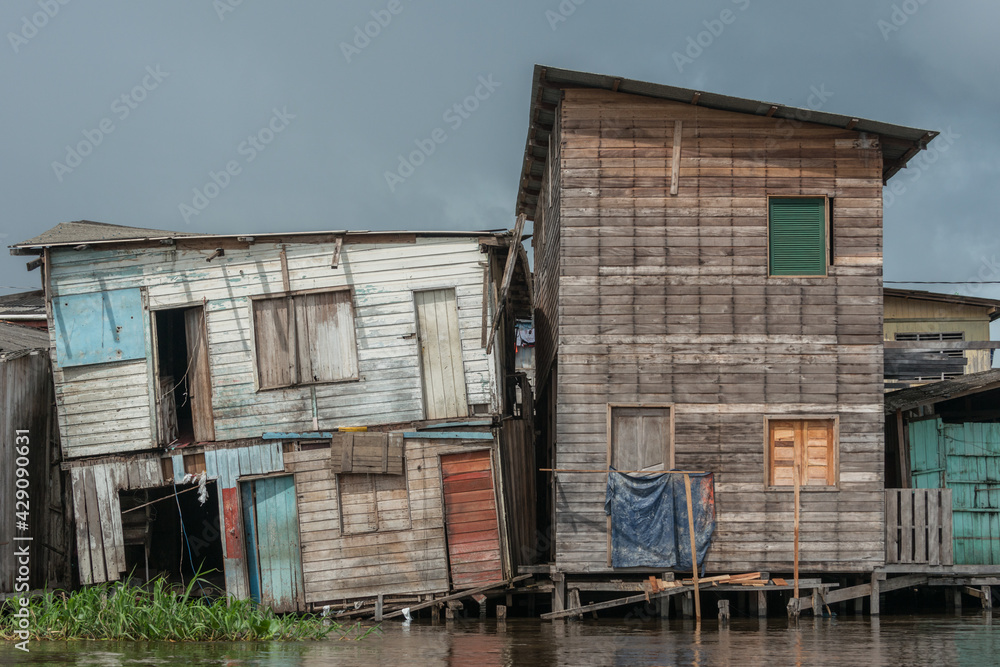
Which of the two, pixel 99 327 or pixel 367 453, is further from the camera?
pixel 99 327

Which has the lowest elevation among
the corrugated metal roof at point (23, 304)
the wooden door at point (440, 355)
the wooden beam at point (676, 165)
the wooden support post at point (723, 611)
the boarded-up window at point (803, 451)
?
the wooden support post at point (723, 611)

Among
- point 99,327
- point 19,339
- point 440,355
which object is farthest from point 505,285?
point 19,339

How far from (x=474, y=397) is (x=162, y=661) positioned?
8508mm

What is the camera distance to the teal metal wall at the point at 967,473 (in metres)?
18.9

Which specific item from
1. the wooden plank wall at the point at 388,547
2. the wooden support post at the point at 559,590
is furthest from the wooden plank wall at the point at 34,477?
the wooden support post at the point at 559,590

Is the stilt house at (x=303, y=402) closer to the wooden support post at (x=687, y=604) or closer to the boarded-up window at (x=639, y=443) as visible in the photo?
the boarded-up window at (x=639, y=443)

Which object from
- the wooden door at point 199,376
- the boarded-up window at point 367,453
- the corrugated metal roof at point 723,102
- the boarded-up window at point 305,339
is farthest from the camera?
the wooden door at point 199,376

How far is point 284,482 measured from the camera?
18.1 meters

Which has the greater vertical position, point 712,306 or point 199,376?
point 712,306

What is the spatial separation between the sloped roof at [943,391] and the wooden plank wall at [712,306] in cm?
204

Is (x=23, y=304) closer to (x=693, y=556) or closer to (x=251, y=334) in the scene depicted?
(x=251, y=334)

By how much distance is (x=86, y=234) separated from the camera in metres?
19.8

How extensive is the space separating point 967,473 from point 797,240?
583 centimetres

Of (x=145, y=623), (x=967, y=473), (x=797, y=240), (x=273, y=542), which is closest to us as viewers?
(x=145, y=623)
